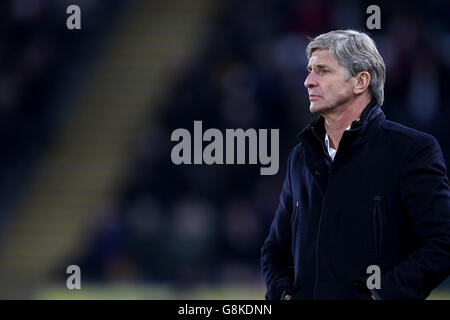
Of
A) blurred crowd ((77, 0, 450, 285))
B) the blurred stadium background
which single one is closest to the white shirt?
the blurred stadium background

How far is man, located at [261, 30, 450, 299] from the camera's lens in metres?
2.57

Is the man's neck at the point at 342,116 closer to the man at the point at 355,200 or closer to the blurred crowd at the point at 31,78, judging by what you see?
the man at the point at 355,200

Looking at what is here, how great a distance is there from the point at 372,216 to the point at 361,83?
0.43 meters

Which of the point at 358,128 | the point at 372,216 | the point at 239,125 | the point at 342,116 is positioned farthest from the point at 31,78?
the point at 372,216

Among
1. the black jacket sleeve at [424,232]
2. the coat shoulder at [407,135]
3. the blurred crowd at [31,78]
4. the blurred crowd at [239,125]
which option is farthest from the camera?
the blurred crowd at [31,78]

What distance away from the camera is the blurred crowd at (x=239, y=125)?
647cm

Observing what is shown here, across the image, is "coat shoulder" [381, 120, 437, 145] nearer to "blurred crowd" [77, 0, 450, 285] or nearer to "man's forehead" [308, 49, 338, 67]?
"man's forehead" [308, 49, 338, 67]

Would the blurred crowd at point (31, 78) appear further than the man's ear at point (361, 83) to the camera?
Yes

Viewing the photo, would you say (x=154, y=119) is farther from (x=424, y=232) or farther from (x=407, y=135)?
(x=424, y=232)

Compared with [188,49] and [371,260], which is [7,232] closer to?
[188,49]

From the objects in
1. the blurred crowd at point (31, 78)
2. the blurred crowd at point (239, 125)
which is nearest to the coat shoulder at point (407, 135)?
the blurred crowd at point (239, 125)

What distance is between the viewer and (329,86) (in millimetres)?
2822

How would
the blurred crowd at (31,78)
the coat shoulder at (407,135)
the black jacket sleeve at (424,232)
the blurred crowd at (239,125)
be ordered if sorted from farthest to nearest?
the blurred crowd at (31,78) < the blurred crowd at (239,125) < the coat shoulder at (407,135) < the black jacket sleeve at (424,232)
